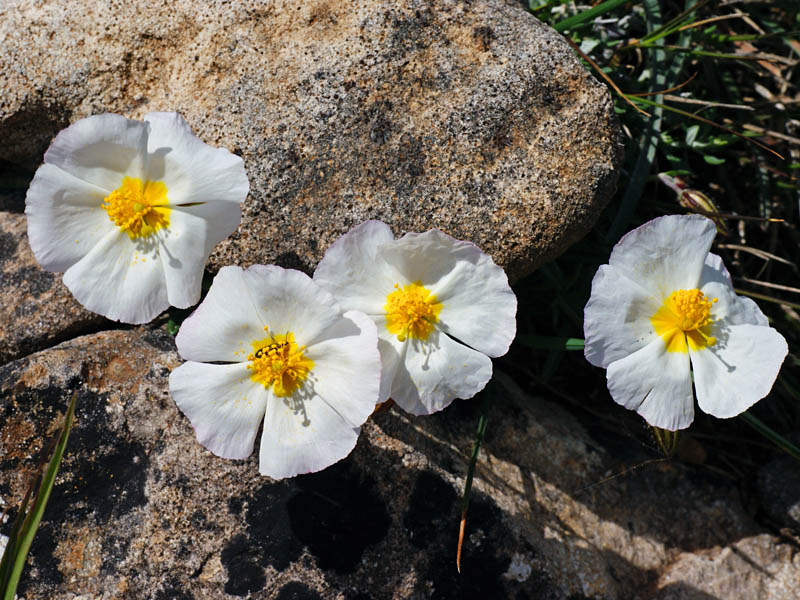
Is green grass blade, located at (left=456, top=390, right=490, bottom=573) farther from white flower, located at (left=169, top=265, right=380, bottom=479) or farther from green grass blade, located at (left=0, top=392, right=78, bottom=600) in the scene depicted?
green grass blade, located at (left=0, top=392, right=78, bottom=600)

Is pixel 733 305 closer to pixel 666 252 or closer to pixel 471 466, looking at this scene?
pixel 666 252

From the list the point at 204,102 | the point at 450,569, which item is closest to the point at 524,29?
the point at 204,102

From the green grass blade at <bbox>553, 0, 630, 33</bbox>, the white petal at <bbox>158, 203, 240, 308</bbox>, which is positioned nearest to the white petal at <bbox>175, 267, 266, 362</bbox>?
the white petal at <bbox>158, 203, 240, 308</bbox>

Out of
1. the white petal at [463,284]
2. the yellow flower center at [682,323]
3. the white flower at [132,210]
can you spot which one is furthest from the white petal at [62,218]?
the yellow flower center at [682,323]

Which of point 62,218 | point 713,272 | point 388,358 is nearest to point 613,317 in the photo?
point 713,272

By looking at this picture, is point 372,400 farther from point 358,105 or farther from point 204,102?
point 204,102

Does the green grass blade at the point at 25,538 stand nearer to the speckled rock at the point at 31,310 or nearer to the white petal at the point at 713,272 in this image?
the speckled rock at the point at 31,310

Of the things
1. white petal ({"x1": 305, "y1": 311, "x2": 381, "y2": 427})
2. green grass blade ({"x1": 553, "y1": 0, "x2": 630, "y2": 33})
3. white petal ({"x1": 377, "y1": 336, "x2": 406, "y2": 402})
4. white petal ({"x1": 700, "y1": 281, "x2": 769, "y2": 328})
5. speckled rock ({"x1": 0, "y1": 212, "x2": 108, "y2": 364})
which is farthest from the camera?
green grass blade ({"x1": 553, "y1": 0, "x2": 630, "y2": 33})
